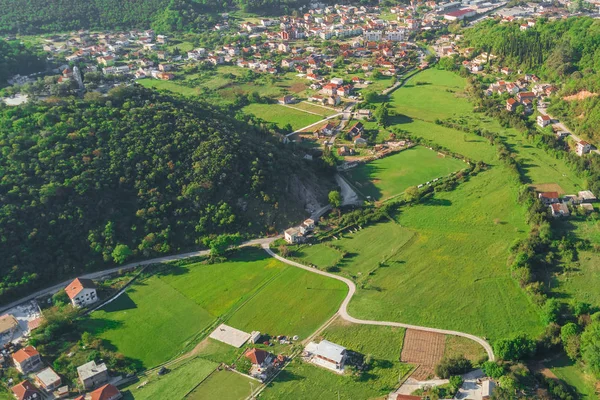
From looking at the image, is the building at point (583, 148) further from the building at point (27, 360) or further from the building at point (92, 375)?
the building at point (27, 360)

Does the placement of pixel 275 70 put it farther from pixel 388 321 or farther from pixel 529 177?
pixel 388 321

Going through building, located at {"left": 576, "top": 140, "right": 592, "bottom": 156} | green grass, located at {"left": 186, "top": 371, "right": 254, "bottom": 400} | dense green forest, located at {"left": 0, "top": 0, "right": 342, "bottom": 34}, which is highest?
dense green forest, located at {"left": 0, "top": 0, "right": 342, "bottom": 34}

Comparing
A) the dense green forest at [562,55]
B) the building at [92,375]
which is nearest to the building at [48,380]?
the building at [92,375]

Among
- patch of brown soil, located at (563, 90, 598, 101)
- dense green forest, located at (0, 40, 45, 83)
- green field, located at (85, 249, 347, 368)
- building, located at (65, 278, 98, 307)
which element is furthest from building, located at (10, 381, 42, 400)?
patch of brown soil, located at (563, 90, 598, 101)

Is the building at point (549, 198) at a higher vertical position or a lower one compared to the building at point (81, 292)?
higher

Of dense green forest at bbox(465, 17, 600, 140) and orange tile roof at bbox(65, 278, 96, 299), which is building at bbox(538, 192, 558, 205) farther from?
orange tile roof at bbox(65, 278, 96, 299)
